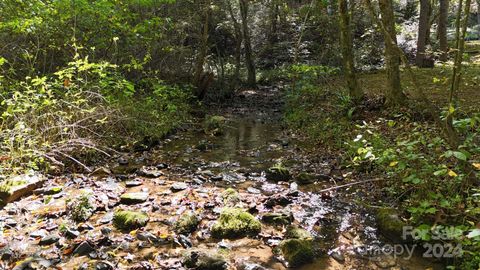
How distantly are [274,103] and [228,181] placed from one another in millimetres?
9898

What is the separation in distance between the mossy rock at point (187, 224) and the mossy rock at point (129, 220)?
50cm

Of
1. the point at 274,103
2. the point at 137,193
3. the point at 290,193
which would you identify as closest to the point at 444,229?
the point at 290,193

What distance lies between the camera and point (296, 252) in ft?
14.2

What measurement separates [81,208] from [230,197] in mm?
2234

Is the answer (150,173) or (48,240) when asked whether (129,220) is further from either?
(150,173)

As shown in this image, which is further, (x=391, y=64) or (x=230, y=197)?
(x=391, y=64)

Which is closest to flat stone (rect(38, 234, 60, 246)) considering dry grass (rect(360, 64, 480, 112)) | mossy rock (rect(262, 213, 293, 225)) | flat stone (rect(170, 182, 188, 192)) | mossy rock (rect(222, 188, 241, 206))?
flat stone (rect(170, 182, 188, 192))

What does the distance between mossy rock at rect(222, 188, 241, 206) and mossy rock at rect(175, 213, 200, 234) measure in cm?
76

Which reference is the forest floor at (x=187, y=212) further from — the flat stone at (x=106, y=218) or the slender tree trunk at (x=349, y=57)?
the slender tree trunk at (x=349, y=57)

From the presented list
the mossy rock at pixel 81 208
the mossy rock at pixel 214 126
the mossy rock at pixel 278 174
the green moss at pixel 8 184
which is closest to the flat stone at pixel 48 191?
the green moss at pixel 8 184

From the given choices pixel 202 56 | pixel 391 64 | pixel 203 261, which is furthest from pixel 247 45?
pixel 203 261

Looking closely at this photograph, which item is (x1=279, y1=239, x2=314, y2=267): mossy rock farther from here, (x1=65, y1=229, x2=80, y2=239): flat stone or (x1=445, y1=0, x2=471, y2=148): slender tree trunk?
(x1=65, y1=229, x2=80, y2=239): flat stone

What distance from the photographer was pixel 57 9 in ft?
32.0

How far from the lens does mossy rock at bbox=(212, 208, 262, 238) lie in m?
4.88
